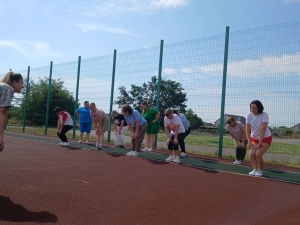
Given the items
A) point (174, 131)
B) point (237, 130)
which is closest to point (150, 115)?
point (174, 131)

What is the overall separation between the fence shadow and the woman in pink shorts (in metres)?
4.53

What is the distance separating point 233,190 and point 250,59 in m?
5.38

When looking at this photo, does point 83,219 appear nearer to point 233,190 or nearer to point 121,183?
point 121,183

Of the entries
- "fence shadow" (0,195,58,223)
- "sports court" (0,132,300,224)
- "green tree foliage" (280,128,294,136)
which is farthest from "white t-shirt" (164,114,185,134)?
"fence shadow" (0,195,58,223)

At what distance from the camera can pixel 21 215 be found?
3.16 m

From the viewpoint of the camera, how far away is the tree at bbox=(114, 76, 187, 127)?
10.7 metres

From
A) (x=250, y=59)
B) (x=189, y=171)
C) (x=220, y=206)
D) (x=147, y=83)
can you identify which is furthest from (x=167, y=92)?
(x=220, y=206)

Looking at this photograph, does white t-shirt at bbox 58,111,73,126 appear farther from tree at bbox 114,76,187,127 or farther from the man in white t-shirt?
the man in white t-shirt

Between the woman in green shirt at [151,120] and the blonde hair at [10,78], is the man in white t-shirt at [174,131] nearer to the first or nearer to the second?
the woman in green shirt at [151,120]

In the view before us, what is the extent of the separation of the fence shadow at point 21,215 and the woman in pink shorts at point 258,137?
4.53 metres

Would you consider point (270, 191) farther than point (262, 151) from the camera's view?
No

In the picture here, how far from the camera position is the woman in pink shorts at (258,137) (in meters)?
6.29

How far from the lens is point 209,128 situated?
31.9ft

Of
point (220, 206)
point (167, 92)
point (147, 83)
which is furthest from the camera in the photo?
point (147, 83)
